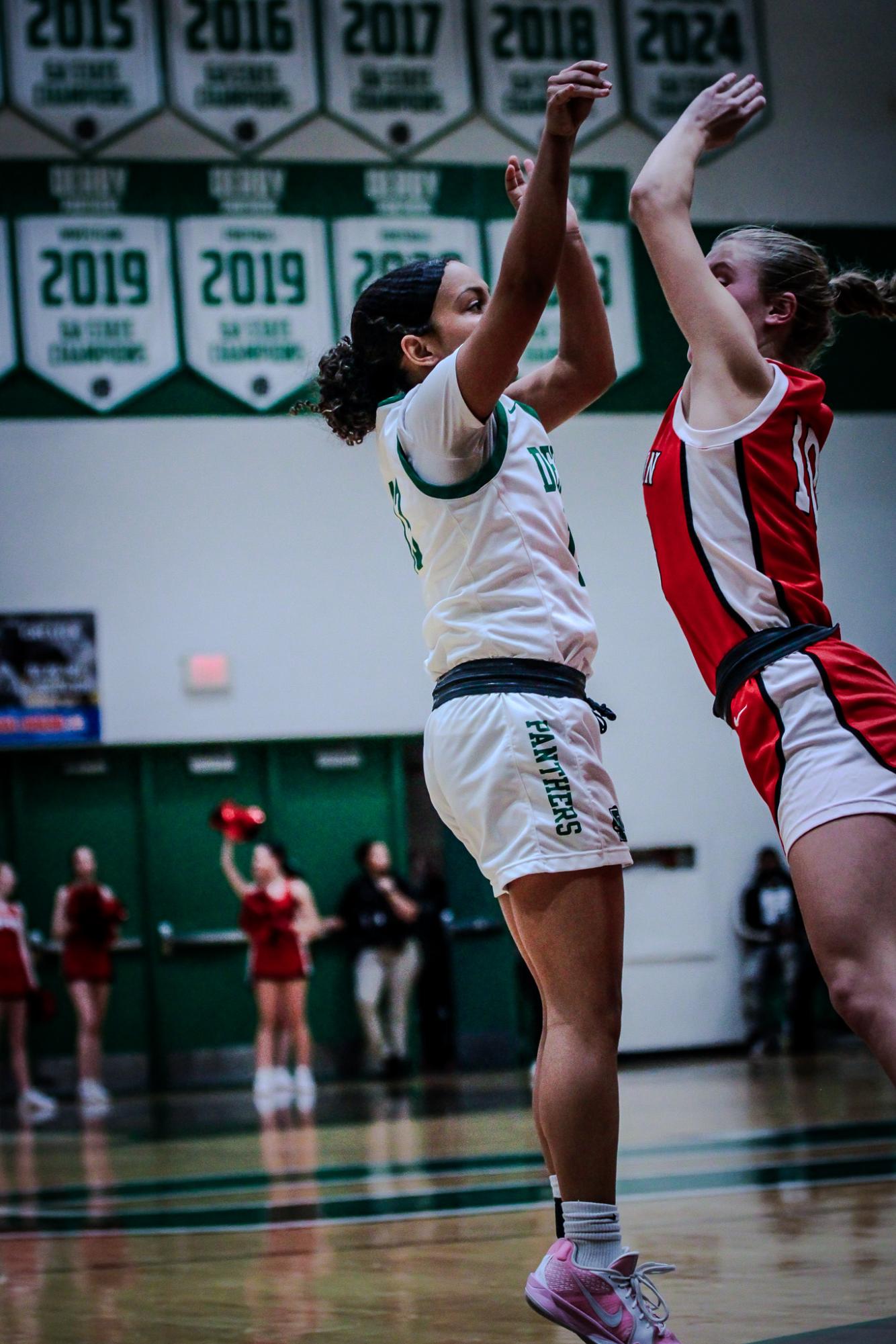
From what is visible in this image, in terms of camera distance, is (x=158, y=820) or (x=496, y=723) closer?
(x=496, y=723)

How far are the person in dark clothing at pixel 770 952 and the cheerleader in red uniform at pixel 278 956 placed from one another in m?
3.94

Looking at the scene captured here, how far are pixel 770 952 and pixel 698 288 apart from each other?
11393mm

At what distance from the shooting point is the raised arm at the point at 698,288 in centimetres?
249

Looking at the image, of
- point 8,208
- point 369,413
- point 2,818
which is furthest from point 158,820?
point 369,413

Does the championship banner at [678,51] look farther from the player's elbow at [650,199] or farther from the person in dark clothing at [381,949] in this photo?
the player's elbow at [650,199]

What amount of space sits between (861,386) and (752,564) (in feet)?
41.2

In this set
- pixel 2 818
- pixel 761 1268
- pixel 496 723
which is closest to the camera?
pixel 496 723

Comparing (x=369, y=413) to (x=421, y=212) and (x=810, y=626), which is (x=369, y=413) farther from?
(x=421, y=212)

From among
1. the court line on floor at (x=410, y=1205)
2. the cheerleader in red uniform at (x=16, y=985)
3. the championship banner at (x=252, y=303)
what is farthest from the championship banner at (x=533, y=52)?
the court line on floor at (x=410, y=1205)

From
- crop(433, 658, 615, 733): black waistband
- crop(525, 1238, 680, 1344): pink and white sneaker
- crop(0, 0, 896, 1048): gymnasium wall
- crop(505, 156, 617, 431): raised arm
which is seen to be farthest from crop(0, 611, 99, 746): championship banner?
crop(525, 1238, 680, 1344): pink and white sneaker

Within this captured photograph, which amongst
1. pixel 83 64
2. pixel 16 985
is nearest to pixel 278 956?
pixel 16 985

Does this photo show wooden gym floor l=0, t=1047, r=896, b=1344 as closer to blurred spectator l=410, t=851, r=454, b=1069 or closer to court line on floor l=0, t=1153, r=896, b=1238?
court line on floor l=0, t=1153, r=896, b=1238

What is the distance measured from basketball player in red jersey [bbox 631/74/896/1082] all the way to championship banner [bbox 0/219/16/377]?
10899 millimetres

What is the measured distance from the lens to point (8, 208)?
508 inches
